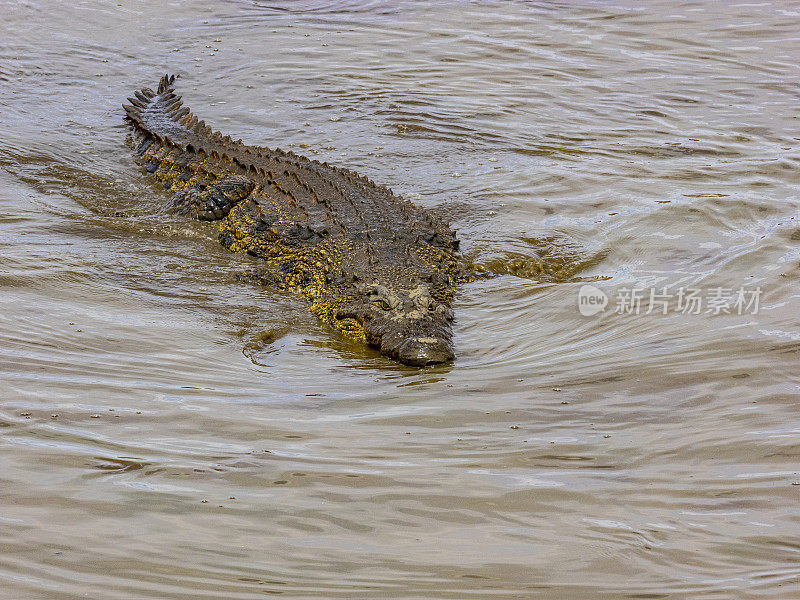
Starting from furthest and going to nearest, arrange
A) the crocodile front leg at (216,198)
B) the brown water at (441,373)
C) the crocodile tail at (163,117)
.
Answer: the crocodile tail at (163,117) < the crocodile front leg at (216,198) < the brown water at (441,373)

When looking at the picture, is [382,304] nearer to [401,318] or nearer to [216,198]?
[401,318]

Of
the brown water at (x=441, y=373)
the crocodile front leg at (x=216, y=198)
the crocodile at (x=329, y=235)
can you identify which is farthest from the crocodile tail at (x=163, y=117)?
the crocodile front leg at (x=216, y=198)

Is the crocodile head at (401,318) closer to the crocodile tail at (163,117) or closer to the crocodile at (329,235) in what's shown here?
the crocodile at (329,235)

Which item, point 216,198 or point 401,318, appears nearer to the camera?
point 401,318

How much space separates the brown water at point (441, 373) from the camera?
286 centimetres

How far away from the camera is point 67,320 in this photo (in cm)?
460

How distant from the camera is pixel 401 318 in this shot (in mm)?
4703

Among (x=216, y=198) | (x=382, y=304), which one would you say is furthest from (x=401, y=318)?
(x=216, y=198)

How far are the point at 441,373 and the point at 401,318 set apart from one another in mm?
533

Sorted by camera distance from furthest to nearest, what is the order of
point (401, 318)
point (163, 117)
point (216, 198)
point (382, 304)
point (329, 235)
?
point (163, 117)
point (216, 198)
point (329, 235)
point (382, 304)
point (401, 318)

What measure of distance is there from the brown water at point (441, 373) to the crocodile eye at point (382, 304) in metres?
0.35

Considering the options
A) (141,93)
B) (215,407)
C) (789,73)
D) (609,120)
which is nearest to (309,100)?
(141,93)

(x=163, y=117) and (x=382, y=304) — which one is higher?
(x=163, y=117)

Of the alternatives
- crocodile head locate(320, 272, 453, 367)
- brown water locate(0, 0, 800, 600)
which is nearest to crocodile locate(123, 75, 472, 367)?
crocodile head locate(320, 272, 453, 367)
